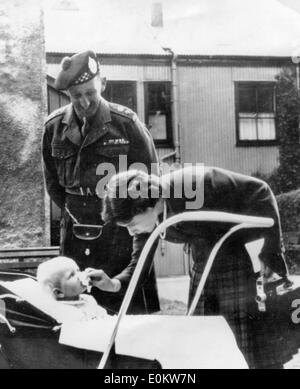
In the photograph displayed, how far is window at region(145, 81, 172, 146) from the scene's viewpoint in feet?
8.71

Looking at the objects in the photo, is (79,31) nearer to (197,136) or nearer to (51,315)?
(197,136)

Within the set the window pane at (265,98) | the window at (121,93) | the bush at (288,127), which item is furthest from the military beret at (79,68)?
the bush at (288,127)

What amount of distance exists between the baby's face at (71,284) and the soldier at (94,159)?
2.1 inches

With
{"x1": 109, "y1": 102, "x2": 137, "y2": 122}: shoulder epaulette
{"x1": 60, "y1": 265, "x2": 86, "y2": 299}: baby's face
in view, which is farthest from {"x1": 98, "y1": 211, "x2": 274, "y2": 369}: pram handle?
{"x1": 109, "y1": 102, "x2": 137, "y2": 122}: shoulder epaulette

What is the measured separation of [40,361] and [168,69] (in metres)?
1.74

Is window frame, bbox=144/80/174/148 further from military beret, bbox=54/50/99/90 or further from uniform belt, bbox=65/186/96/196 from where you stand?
uniform belt, bbox=65/186/96/196

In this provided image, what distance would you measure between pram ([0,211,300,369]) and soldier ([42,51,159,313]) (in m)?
0.10

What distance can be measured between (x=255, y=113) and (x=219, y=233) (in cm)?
74

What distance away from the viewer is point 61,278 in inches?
101

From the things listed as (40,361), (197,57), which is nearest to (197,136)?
(197,57)

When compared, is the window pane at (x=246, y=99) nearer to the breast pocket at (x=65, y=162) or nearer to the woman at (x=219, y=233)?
the woman at (x=219, y=233)

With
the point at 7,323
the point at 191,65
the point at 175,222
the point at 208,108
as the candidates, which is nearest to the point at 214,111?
the point at 208,108

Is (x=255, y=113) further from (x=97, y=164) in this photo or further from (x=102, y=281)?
(x=102, y=281)

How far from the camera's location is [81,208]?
2654 mm
